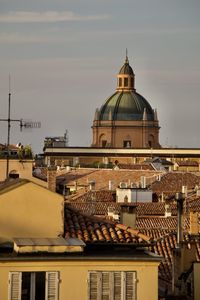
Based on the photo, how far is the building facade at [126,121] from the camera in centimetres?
13662

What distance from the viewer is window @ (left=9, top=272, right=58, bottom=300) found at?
34.8ft

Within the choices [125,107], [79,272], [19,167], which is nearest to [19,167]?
[19,167]

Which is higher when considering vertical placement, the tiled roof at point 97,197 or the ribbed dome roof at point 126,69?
the ribbed dome roof at point 126,69

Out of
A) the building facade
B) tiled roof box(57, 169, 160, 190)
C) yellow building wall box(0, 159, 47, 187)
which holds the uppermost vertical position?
the building facade

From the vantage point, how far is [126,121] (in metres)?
137

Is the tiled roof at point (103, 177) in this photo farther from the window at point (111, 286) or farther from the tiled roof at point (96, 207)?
the window at point (111, 286)

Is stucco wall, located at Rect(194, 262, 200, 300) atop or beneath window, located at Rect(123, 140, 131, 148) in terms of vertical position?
beneath

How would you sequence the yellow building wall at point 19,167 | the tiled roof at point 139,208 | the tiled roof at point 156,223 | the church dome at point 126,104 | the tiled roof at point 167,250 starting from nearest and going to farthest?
1. the tiled roof at point 167,250
2. the yellow building wall at point 19,167
3. the tiled roof at point 156,223
4. the tiled roof at point 139,208
5. the church dome at point 126,104

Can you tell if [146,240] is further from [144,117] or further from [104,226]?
[144,117]

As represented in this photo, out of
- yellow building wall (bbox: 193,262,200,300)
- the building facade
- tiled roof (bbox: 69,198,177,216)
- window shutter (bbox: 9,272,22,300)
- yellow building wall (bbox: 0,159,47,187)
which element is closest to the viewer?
window shutter (bbox: 9,272,22,300)

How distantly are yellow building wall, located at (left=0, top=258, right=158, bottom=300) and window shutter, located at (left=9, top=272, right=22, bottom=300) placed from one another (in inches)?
1.5

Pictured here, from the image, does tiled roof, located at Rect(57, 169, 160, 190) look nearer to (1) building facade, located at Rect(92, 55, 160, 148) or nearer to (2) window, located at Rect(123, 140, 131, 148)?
(2) window, located at Rect(123, 140, 131, 148)

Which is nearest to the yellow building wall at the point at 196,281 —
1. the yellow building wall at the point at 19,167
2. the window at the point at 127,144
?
the yellow building wall at the point at 19,167

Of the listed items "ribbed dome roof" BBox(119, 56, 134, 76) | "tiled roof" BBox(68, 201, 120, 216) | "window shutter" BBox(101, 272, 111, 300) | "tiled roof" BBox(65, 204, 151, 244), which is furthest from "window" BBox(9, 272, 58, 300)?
"ribbed dome roof" BBox(119, 56, 134, 76)
